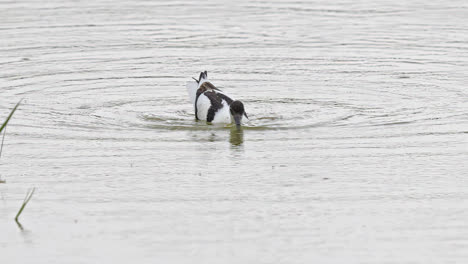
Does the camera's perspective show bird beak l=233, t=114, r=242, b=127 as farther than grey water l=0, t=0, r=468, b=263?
Yes

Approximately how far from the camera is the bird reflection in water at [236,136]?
1168cm

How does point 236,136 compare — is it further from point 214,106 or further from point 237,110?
point 214,106

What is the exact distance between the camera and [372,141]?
1129 centimetres

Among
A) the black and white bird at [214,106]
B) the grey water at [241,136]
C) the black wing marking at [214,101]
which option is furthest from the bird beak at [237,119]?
the black wing marking at [214,101]

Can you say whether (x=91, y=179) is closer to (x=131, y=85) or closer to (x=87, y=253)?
(x=87, y=253)

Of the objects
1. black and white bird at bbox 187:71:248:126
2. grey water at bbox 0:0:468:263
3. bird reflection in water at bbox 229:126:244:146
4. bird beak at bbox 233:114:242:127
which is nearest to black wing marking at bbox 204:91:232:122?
black and white bird at bbox 187:71:248:126

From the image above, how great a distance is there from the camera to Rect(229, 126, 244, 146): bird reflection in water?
1168cm

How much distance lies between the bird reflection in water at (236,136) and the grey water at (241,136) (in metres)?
0.05

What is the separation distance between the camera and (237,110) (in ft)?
40.9

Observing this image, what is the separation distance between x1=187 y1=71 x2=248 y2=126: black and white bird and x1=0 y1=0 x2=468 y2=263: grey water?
17cm

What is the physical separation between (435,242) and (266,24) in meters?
12.0

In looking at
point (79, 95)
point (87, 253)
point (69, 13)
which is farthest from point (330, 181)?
point (69, 13)

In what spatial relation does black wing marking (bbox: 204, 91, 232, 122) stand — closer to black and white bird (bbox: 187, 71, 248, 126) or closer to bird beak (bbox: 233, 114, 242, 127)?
black and white bird (bbox: 187, 71, 248, 126)

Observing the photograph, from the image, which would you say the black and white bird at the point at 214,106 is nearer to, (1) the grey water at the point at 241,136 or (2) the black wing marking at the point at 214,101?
(2) the black wing marking at the point at 214,101
